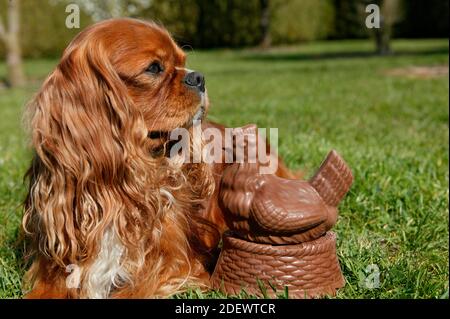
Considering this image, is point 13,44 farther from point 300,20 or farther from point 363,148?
point 300,20

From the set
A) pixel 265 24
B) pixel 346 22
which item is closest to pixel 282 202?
pixel 265 24

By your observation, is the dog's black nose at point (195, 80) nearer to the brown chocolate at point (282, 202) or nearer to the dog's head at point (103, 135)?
the dog's head at point (103, 135)

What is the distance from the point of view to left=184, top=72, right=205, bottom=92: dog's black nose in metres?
2.96

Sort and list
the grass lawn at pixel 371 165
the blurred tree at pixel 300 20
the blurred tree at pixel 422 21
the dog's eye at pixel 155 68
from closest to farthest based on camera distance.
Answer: the dog's eye at pixel 155 68
the grass lawn at pixel 371 165
the blurred tree at pixel 422 21
the blurred tree at pixel 300 20

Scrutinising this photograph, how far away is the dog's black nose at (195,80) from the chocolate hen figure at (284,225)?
1.38ft

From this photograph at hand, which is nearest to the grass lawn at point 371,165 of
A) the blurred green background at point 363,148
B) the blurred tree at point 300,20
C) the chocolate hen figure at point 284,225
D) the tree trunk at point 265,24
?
the blurred green background at point 363,148

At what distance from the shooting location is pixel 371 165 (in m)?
5.16

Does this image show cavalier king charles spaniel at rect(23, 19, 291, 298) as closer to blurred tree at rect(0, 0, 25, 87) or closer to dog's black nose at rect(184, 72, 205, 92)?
dog's black nose at rect(184, 72, 205, 92)

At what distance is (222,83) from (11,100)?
5.28m

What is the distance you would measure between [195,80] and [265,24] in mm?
34270

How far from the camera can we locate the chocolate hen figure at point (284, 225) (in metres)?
2.63
